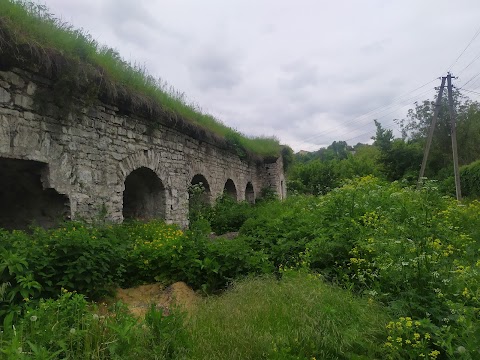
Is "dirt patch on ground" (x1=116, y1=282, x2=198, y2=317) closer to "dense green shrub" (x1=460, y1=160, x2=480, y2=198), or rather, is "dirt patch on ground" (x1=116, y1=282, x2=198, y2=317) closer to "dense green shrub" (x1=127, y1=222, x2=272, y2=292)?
"dense green shrub" (x1=127, y1=222, x2=272, y2=292)

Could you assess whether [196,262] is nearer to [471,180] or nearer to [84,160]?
[84,160]

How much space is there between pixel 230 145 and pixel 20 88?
844cm

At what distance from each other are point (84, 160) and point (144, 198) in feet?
8.58

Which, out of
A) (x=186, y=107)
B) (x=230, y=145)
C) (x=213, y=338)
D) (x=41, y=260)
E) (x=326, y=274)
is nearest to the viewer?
(x=213, y=338)

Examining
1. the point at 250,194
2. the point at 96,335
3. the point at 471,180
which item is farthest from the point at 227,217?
the point at 471,180

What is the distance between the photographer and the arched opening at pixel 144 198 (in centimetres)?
840

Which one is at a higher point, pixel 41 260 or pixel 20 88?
pixel 20 88

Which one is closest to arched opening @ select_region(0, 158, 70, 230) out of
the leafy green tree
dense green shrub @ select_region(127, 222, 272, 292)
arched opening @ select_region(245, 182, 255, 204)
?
dense green shrub @ select_region(127, 222, 272, 292)

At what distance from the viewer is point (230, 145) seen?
1304 centimetres

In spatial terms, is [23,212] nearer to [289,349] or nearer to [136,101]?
[136,101]

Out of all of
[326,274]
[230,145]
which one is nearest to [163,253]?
[326,274]

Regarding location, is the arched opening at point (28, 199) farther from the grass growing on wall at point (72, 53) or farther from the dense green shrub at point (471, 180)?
the dense green shrub at point (471, 180)

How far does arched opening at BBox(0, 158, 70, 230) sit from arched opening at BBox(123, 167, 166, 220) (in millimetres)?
2609

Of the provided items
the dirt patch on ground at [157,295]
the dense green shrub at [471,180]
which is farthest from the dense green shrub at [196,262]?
the dense green shrub at [471,180]
